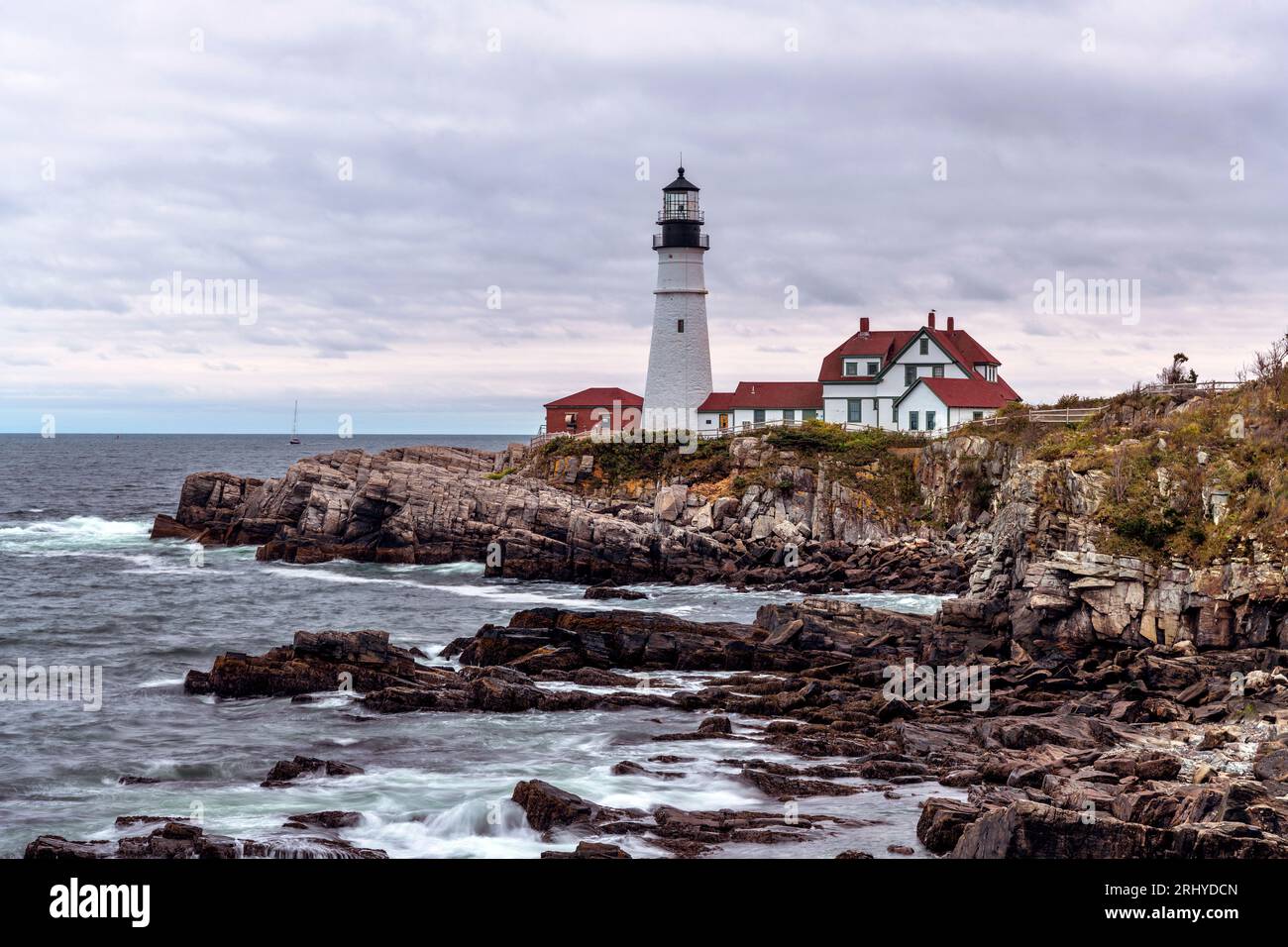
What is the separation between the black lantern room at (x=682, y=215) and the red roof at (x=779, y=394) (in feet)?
26.5

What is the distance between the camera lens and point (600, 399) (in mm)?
74375

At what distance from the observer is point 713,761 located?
20625 mm

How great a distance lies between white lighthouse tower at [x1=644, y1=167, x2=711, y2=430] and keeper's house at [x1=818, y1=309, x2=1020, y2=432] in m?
6.81

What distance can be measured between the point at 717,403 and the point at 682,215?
9.92 m

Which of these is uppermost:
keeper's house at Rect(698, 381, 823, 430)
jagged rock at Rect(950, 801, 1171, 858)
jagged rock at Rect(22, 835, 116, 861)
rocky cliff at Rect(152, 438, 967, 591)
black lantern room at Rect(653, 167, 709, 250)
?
black lantern room at Rect(653, 167, 709, 250)

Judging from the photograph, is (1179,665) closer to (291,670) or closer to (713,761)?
(713,761)

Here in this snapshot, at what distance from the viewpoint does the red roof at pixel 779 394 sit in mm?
64875

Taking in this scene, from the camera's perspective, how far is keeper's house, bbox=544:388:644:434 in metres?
72.5

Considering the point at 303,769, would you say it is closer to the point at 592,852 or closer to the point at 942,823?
the point at 592,852

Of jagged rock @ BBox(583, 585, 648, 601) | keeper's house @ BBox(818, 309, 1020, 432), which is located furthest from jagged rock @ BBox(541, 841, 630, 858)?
keeper's house @ BBox(818, 309, 1020, 432)

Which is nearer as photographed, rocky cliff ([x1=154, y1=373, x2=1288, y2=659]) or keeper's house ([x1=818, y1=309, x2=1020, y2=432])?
rocky cliff ([x1=154, y1=373, x2=1288, y2=659])

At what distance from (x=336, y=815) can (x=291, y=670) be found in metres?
9.23

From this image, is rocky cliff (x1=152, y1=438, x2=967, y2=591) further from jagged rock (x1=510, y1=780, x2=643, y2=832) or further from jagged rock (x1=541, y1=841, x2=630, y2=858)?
jagged rock (x1=541, y1=841, x2=630, y2=858)

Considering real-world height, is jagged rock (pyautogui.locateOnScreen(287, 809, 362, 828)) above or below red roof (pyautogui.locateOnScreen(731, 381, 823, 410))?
below
